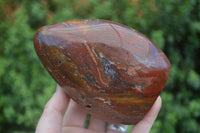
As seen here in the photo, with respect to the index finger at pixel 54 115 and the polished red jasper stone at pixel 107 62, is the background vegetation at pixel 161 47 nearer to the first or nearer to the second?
the index finger at pixel 54 115

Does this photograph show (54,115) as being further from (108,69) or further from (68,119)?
(108,69)

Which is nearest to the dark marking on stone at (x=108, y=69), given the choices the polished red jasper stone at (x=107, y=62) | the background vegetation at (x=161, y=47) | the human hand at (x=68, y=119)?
the polished red jasper stone at (x=107, y=62)

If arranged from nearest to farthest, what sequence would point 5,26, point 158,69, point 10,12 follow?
1. point 158,69
2. point 5,26
3. point 10,12

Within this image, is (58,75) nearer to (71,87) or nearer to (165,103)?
(71,87)

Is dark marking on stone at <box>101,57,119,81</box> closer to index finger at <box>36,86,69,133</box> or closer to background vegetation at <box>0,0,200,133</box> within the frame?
index finger at <box>36,86,69,133</box>

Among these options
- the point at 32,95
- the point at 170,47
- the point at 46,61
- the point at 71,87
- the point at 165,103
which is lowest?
the point at 165,103

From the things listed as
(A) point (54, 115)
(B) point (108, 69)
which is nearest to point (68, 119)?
(A) point (54, 115)

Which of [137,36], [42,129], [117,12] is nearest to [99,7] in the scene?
[117,12]
